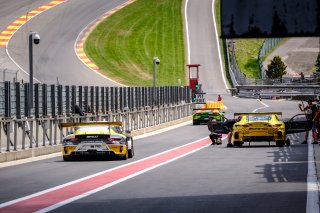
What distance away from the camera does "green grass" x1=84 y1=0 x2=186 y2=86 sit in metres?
104

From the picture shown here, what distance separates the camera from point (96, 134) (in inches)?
1190

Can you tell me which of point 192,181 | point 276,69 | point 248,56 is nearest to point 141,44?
point 276,69

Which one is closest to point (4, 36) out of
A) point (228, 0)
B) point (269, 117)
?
point (269, 117)

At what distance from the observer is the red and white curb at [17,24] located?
329 feet

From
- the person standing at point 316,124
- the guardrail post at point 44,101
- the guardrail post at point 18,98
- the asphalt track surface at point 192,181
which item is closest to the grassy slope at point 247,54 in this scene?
the person standing at point 316,124

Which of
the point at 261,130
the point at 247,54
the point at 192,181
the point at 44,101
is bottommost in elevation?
the point at 192,181

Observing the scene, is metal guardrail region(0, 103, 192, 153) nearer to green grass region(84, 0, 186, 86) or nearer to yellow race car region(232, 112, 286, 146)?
yellow race car region(232, 112, 286, 146)

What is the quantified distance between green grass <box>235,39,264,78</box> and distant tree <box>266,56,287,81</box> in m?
1.37

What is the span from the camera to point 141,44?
115 metres

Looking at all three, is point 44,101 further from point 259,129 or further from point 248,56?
point 248,56

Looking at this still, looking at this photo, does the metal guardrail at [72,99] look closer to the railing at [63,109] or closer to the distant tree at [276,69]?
the railing at [63,109]

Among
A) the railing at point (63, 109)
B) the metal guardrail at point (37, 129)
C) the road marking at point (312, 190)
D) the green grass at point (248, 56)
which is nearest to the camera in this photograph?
the road marking at point (312, 190)

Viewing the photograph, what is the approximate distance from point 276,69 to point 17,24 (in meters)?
29.3

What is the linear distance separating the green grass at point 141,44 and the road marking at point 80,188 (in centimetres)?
6848
